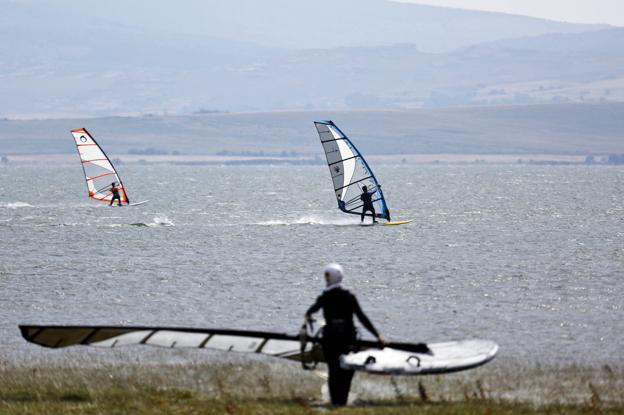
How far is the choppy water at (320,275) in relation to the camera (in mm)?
27938

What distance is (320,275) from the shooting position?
40.1 metres

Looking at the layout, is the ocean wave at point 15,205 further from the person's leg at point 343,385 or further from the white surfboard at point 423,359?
the person's leg at point 343,385

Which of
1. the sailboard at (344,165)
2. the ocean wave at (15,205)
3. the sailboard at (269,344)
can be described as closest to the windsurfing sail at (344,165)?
the sailboard at (344,165)

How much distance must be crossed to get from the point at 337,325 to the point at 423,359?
63.3 inches

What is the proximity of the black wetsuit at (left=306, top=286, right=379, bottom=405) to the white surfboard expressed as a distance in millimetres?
173

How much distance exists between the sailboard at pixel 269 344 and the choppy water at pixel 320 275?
6334 millimetres

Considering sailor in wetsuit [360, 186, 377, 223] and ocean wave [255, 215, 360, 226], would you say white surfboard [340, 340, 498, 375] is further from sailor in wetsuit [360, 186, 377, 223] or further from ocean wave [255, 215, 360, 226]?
ocean wave [255, 215, 360, 226]

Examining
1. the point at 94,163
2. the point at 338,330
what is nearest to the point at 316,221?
the point at 94,163

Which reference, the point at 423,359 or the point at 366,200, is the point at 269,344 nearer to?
the point at 423,359

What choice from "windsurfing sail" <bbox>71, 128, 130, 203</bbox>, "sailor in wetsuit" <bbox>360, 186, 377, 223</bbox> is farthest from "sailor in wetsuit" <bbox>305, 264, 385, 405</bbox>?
"windsurfing sail" <bbox>71, 128, 130, 203</bbox>

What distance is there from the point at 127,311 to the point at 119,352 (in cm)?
640

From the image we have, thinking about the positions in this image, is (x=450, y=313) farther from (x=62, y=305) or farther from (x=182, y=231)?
(x=182, y=231)

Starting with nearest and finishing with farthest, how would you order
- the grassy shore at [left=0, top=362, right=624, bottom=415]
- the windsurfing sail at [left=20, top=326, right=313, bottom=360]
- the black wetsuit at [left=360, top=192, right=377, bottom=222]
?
1. the grassy shore at [left=0, top=362, right=624, bottom=415]
2. the windsurfing sail at [left=20, top=326, right=313, bottom=360]
3. the black wetsuit at [left=360, top=192, right=377, bottom=222]

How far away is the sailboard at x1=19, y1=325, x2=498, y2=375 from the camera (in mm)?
16469
